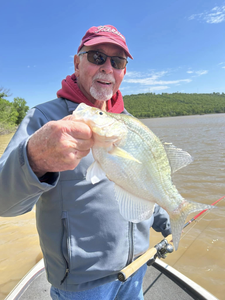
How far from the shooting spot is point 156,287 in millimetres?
2869

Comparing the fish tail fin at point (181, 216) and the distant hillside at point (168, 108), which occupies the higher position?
the distant hillside at point (168, 108)

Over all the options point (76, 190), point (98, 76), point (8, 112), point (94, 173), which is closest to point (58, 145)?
point (94, 173)

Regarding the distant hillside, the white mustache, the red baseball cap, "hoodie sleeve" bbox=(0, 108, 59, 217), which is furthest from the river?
the distant hillside

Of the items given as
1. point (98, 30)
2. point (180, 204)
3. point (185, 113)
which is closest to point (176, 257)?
point (180, 204)

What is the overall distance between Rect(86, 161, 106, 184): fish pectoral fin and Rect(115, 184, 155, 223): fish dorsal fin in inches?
7.3

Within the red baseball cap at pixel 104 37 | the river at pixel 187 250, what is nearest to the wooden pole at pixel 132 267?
the red baseball cap at pixel 104 37

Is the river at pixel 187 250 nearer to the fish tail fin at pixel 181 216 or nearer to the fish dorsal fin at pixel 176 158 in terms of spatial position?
the fish tail fin at pixel 181 216

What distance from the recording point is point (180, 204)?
1.52 m

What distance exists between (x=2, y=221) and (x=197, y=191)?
6558mm

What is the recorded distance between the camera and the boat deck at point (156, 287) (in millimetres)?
2615

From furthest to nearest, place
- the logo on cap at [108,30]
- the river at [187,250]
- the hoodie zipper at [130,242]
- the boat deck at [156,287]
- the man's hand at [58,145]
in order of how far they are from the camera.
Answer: the river at [187,250], the boat deck at [156,287], the logo on cap at [108,30], the hoodie zipper at [130,242], the man's hand at [58,145]

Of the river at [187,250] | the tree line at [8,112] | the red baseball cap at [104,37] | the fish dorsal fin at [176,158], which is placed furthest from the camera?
the tree line at [8,112]

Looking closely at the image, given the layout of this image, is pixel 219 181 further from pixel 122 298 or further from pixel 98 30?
pixel 98 30

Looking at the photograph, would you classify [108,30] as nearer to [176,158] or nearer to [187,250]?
[176,158]
